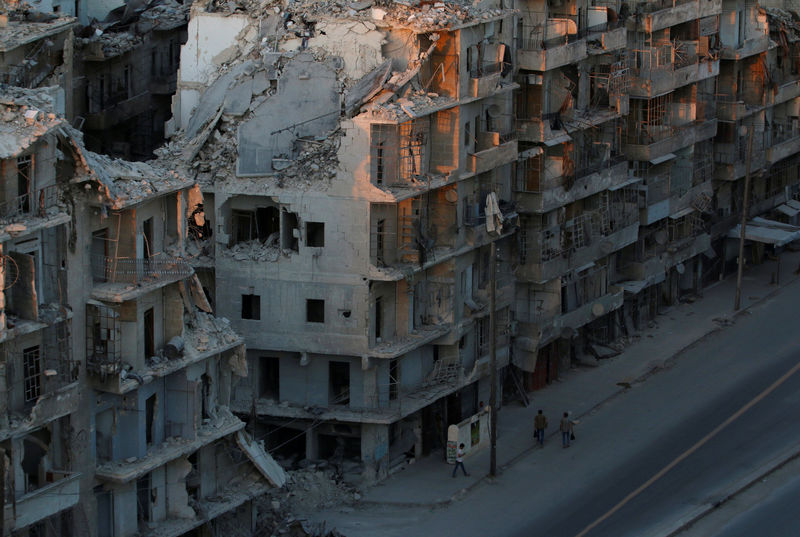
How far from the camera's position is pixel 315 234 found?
3487 inches

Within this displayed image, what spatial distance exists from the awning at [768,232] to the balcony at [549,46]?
20.3 meters

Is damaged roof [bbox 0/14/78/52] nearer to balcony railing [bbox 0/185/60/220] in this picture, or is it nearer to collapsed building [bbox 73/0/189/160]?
collapsed building [bbox 73/0/189/160]

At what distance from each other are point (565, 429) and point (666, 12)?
983 inches

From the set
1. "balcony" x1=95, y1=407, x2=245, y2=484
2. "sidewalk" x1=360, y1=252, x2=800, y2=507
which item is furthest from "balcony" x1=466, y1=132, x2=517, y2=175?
"balcony" x1=95, y1=407, x2=245, y2=484

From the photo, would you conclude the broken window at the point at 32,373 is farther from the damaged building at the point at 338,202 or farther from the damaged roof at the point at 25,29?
the damaged roof at the point at 25,29

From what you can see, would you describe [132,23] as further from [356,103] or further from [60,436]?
[60,436]

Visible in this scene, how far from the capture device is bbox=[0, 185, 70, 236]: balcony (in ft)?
228

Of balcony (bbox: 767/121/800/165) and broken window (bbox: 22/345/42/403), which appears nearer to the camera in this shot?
broken window (bbox: 22/345/42/403)

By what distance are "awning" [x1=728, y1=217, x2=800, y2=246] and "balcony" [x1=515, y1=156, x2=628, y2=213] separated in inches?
571

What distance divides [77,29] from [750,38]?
37016 mm

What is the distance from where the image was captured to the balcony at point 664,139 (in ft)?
355

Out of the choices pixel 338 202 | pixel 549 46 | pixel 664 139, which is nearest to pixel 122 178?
pixel 338 202

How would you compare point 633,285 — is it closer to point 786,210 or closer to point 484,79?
point 786,210

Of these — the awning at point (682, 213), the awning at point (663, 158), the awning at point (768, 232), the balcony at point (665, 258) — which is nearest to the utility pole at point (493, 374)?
the balcony at point (665, 258)
